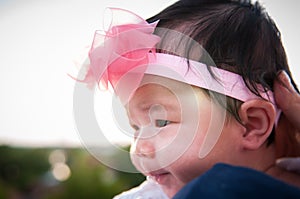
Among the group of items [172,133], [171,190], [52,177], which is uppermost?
[172,133]

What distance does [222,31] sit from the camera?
1072mm

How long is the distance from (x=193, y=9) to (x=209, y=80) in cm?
17

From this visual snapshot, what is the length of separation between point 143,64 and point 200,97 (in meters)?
0.12

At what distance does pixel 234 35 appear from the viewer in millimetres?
1066

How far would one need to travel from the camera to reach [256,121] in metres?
1.03

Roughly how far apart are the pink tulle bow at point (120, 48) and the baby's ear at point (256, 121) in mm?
208

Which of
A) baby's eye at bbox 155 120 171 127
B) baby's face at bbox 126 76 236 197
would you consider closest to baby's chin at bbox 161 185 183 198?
→ baby's face at bbox 126 76 236 197

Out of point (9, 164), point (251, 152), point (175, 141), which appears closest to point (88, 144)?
point (175, 141)

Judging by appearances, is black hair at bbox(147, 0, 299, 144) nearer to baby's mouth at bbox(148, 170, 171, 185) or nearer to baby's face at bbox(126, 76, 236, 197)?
baby's face at bbox(126, 76, 236, 197)

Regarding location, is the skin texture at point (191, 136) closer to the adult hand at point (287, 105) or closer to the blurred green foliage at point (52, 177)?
the adult hand at point (287, 105)

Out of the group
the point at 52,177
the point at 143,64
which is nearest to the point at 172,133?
the point at 143,64

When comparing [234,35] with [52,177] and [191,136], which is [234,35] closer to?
[191,136]

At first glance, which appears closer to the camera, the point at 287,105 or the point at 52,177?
the point at 287,105

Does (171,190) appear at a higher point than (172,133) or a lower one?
lower
